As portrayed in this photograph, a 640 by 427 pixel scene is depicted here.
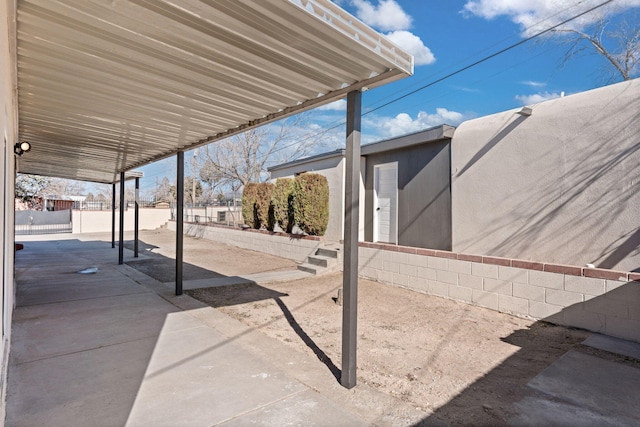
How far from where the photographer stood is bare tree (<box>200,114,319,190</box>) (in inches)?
917

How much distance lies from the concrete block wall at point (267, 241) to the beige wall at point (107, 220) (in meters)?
7.54

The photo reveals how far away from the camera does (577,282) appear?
14.8 ft

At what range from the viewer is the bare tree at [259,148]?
2330 cm

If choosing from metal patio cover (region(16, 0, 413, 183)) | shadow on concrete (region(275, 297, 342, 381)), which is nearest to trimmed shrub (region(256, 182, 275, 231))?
shadow on concrete (region(275, 297, 342, 381))

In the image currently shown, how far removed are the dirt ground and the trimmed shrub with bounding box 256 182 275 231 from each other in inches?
211

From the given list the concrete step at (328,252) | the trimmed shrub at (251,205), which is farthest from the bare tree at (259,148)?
the concrete step at (328,252)

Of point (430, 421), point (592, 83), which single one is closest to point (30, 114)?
point (430, 421)

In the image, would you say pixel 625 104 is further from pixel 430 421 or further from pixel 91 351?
pixel 91 351

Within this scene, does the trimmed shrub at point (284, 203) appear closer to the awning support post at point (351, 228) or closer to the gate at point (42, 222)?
the awning support post at point (351, 228)

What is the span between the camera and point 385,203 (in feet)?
30.2

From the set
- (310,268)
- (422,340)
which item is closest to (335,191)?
(310,268)

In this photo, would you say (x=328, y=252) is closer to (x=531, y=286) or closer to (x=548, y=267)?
(x=531, y=286)

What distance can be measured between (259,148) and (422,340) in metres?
21.2

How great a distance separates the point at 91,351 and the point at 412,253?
529cm
